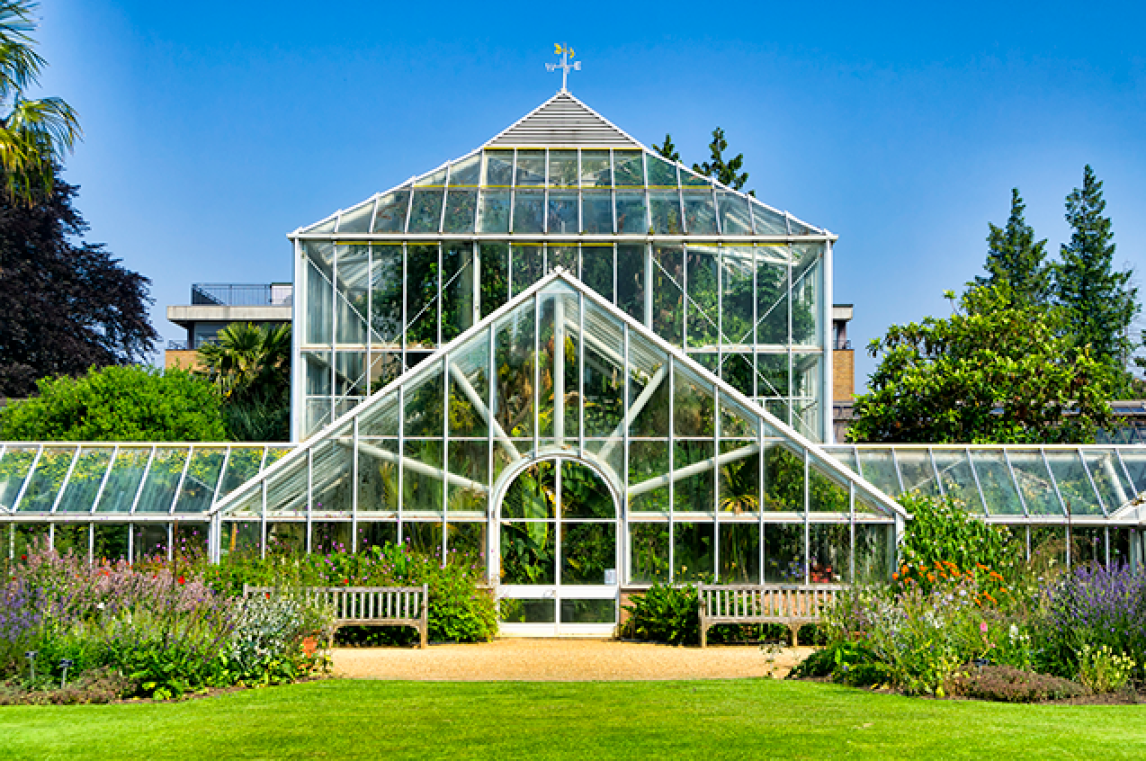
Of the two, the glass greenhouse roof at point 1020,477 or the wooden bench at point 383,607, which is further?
the glass greenhouse roof at point 1020,477

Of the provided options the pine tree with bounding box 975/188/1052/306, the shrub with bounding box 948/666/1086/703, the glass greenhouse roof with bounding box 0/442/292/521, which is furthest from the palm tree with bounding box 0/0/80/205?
the pine tree with bounding box 975/188/1052/306

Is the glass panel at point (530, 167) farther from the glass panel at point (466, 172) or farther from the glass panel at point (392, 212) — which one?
the glass panel at point (392, 212)

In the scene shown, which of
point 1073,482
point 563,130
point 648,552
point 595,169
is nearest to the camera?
point 648,552

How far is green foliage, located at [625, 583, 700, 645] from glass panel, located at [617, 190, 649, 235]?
A: 8140 millimetres

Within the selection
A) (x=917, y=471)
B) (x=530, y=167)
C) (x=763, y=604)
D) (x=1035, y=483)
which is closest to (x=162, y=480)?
(x=763, y=604)

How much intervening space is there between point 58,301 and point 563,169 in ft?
62.2

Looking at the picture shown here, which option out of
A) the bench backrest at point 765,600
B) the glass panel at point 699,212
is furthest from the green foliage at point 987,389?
the bench backrest at point 765,600

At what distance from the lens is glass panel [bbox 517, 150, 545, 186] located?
22.7 meters

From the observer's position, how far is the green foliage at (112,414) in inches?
862

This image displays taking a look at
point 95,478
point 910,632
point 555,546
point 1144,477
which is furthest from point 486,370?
point 1144,477

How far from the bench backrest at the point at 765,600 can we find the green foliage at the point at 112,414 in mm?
12430

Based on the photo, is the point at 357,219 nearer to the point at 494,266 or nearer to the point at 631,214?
the point at 494,266

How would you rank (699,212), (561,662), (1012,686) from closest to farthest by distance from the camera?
(1012,686), (561,662), (699,212)

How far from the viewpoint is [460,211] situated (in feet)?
70.9
